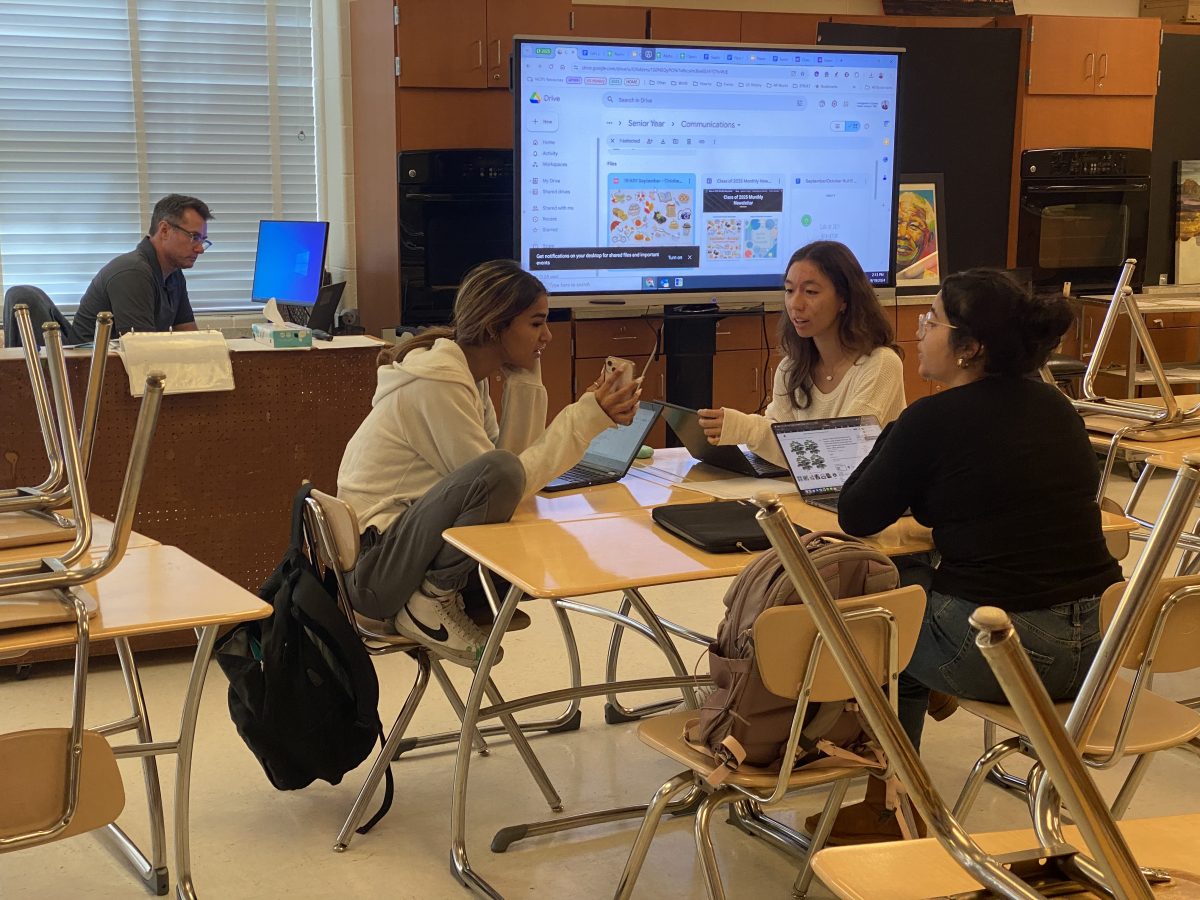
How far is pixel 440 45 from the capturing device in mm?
5117

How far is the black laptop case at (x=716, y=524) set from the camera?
2.27 meters

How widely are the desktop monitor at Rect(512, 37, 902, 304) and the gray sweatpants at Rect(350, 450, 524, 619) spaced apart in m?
2.44

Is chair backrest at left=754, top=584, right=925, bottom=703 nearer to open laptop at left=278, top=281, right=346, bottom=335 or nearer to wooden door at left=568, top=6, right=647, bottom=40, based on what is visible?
open laptop at left=278, top=281, right=346, bottom=335

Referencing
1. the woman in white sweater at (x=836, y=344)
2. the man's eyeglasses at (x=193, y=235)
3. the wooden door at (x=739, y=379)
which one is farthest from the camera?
the wooden door at (x=739, y=379)

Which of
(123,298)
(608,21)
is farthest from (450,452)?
(608,21)

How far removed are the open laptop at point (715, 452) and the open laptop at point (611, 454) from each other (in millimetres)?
53

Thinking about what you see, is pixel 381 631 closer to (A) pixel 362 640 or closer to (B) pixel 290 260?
(A) pixel 362 640

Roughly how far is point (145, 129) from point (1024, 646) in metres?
4.58

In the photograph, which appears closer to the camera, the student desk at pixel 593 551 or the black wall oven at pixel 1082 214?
the student desk at pixel 593 551

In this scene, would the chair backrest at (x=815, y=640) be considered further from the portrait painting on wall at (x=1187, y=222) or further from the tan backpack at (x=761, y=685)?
the portrait painting on wall at (x=1187, y=222)

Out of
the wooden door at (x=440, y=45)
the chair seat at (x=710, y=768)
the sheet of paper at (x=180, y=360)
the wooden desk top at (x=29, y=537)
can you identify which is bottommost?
the chair seat at (x=710, y=768)

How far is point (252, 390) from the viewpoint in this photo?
3.63 metres

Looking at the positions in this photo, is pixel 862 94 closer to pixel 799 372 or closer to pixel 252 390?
pixel 799 372

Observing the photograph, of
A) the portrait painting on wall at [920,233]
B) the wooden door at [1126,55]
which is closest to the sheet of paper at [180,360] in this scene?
the portrait painting on wall at [920,233]
